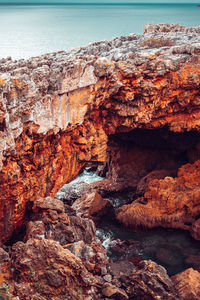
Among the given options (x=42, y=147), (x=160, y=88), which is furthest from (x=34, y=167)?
(x=160, y=88)

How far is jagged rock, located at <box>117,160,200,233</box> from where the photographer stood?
21.1m

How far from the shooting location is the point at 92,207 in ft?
71.1

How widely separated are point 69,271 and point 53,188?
6906 millimetres

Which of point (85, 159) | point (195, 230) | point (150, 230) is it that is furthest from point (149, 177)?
point (85, 159)

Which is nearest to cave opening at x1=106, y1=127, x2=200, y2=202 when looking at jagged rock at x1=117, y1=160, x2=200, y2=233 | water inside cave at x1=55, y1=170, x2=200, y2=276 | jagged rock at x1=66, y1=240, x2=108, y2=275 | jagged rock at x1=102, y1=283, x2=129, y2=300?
jagged rock at x1=117, y1=160, x2=200, y2=233

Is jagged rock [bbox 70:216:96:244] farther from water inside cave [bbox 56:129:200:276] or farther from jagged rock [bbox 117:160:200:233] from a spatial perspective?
jagged rock [bbox 117:160:200:233]

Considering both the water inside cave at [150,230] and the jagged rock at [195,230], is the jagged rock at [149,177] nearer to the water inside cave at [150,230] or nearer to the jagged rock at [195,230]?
the water inside cave at [150,230]

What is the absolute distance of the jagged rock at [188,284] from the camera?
13836mm

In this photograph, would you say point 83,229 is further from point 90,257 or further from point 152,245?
point 152,245

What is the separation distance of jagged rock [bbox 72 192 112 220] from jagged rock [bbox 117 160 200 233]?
118 centimetres

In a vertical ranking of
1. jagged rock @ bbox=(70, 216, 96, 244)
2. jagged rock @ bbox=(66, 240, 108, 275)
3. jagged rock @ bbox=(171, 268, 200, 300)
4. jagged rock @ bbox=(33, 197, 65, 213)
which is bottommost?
jagged rock @ bbox=(171, 268, 200, 300)

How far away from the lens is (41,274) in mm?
9812

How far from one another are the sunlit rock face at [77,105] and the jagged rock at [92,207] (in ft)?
15.4

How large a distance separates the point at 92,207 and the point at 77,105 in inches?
348
